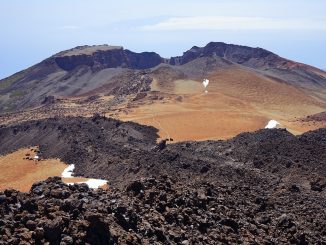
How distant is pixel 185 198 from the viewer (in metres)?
19.8

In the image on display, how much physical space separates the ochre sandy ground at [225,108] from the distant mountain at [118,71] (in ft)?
19.5

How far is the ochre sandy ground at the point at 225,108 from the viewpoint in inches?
2269

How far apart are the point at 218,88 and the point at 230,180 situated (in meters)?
55.1

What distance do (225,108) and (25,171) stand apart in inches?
1378

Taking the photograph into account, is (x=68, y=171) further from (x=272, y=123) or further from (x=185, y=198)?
(x=272, y=123)

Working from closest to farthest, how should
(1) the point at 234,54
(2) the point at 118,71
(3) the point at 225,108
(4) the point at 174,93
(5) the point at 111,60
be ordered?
(3) the point at 225,108
(4) the point at 174,93
(2) the point at 118,71
(5) the point at 111,60
(1) the point at 234,54

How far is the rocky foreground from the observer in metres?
15.1

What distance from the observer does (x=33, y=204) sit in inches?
630

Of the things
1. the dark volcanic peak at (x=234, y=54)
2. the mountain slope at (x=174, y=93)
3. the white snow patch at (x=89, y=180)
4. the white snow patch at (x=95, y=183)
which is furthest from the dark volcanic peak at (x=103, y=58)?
the white snow patch at (x=95, y=183)

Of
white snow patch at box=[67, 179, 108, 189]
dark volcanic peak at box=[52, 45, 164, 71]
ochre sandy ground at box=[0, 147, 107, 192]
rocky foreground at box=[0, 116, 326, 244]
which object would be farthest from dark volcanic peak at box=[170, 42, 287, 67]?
white snow patch at box=[67, 179, 108, 189]

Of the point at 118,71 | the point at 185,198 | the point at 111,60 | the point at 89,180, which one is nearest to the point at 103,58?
the point at 111,60

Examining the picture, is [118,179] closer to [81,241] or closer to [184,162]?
Result: [184,162]

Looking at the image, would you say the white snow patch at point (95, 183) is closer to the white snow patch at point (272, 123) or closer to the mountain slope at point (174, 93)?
the mountain slope at point (174, 93)

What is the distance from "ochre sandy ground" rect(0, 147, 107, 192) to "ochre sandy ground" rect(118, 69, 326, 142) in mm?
14176
